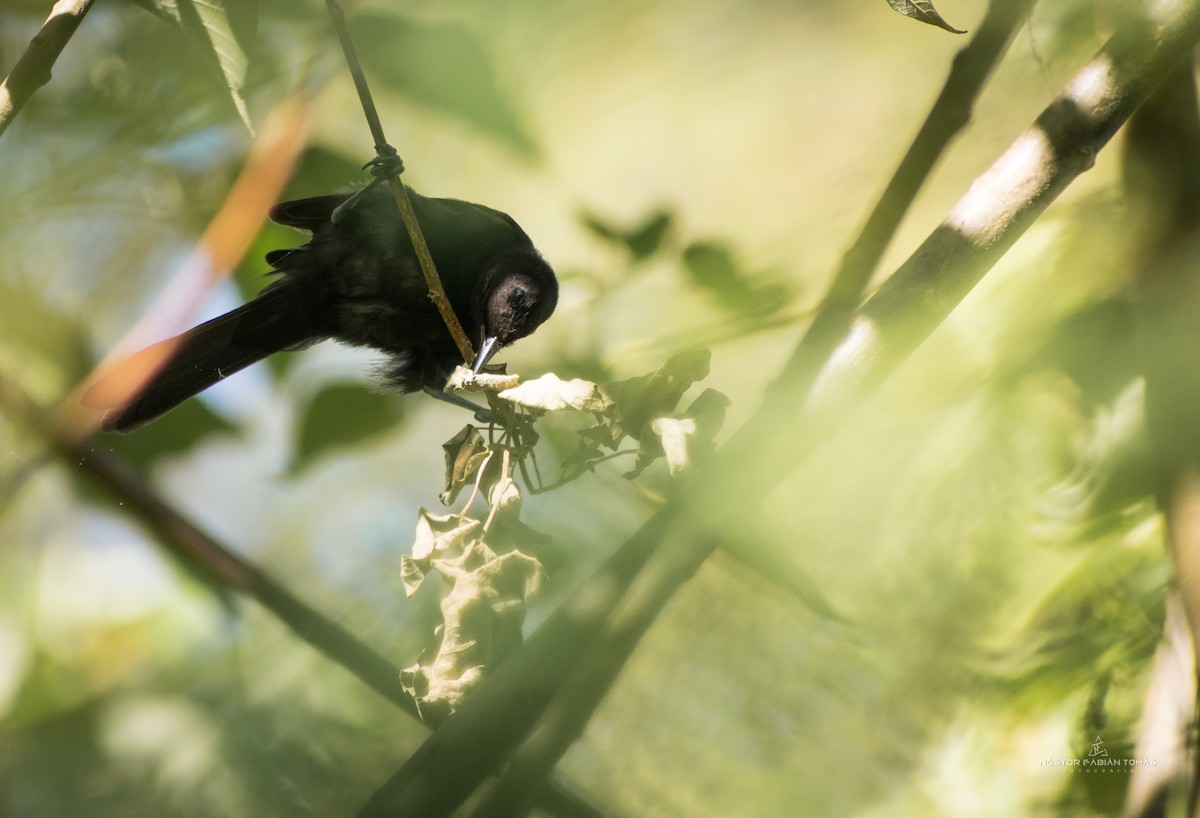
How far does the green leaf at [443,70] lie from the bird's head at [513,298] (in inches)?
28.4

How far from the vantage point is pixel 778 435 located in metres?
1.31

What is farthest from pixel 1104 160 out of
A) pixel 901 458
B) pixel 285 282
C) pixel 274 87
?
pixel 285 282

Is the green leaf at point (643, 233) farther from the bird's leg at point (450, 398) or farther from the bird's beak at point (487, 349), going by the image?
the bird's leg at point (450, 398)

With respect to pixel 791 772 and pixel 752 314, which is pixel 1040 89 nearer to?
pixel 752 314

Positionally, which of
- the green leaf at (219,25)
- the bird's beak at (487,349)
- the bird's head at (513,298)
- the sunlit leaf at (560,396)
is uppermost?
the bird's head at (513,298)

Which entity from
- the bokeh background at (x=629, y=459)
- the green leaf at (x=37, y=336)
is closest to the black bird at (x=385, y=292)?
the bokeh background at (x=629, y=459)

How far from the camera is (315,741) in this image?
2273 millimetres

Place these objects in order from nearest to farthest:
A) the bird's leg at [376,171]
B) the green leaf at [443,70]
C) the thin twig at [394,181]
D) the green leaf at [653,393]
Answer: the green leaf at [653,393]
the thin twig at [394,181]
the green leaf at [443,70]
the bird's leg at [376,171]

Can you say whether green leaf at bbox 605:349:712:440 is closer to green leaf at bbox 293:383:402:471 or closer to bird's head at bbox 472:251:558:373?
green leaf at bbox 293:383:402:471

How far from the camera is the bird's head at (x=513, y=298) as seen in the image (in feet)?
9.85

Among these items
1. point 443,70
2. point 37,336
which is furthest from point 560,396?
point 37,336

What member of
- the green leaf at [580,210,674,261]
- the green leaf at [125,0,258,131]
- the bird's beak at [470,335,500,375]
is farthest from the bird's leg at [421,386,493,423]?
the green leaf at [125,0,258,131]

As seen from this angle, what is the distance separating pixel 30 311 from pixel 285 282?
74 cm

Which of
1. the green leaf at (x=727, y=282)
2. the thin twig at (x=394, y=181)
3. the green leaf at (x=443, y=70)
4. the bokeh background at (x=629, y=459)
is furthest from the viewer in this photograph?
the green leaf at (x=443, y=70)
